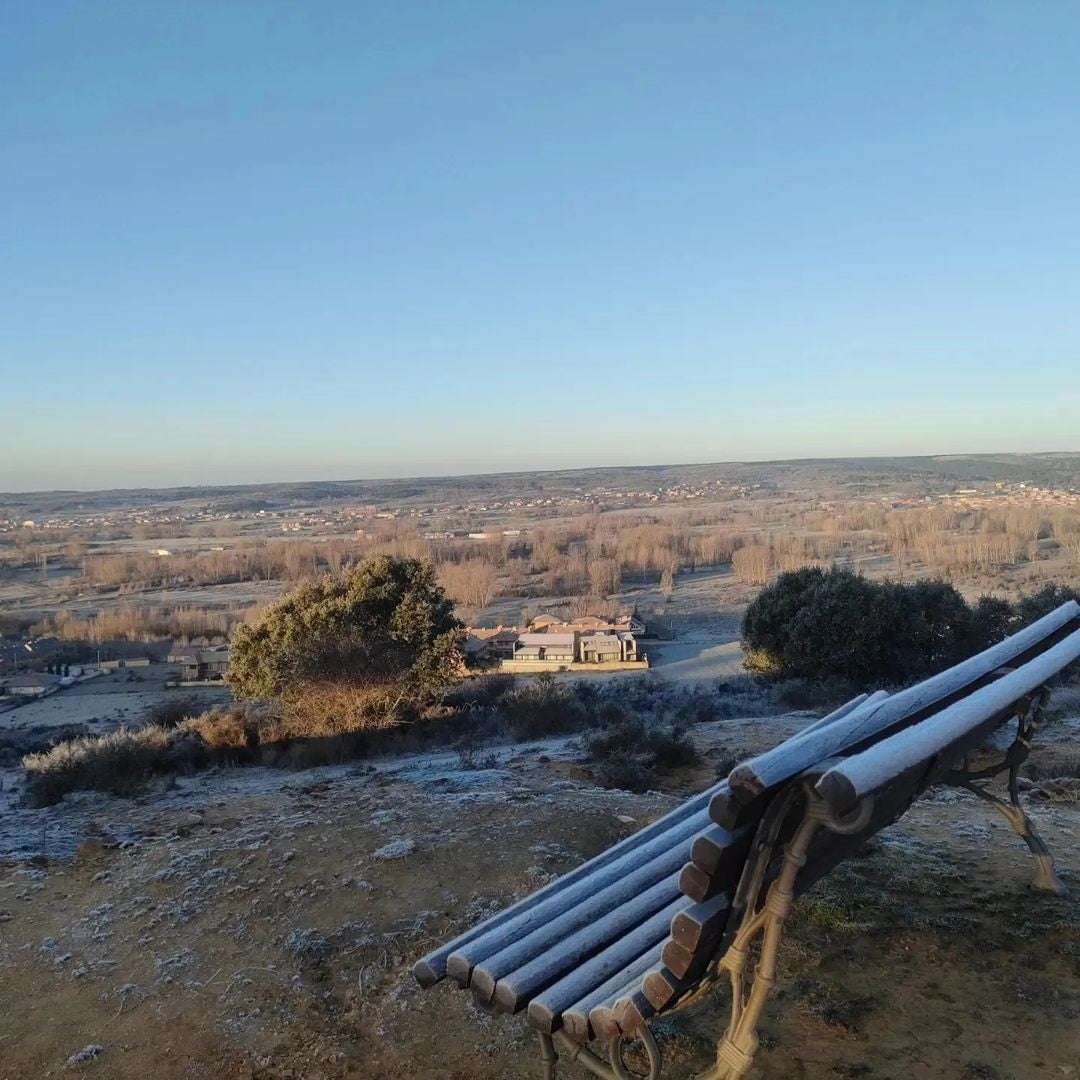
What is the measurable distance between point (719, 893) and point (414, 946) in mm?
2412

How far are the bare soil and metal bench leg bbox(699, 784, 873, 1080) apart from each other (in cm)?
101

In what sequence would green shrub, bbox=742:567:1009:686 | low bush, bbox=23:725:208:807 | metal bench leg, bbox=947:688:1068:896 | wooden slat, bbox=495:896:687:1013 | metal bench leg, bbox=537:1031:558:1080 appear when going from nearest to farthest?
wooden slat, bbox=495:896:687:1013 < metal bench leg, bbox=537:1031:558:1080 < metal bench leg, bbox=947:688:1068:896 < low bush, bbox=23:725:208:807 < green shrub, bbox=742:567:1009:686

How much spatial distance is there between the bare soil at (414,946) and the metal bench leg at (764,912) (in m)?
1.01

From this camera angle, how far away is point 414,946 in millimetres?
3707

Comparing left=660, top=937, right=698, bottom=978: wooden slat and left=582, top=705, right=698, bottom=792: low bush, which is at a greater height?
left=660, top=937, right=698, bottom=978: wooden slat

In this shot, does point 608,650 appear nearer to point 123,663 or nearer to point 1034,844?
point 123,663

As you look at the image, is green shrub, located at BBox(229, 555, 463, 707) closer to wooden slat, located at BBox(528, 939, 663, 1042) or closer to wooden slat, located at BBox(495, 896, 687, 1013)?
wooden slat, located at BBox(495, 896, 687, 1013)

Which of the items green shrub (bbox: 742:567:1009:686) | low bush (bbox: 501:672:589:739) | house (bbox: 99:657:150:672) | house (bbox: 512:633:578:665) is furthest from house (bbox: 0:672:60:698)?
green shrub (bbox: 742:567:1009:686)

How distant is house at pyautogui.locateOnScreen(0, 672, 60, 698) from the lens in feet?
73.0

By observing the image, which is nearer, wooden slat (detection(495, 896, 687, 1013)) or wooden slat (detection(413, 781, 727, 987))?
wooden slat (detection(495, 896, 687, 1013))

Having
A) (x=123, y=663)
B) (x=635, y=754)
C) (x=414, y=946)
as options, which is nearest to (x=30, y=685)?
(x=123, y=663)

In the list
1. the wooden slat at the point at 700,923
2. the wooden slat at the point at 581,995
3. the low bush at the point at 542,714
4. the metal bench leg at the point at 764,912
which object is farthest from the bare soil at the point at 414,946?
the low bush at the point at 542,714

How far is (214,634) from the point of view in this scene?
34.9m

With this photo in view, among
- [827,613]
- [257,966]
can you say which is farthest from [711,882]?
[827,613]
